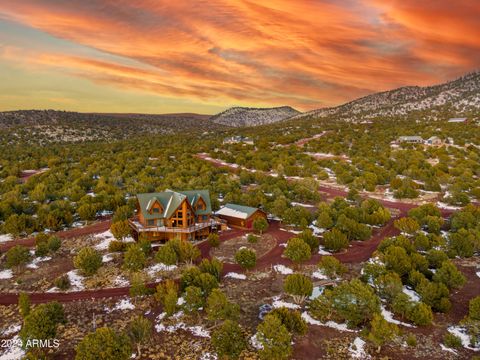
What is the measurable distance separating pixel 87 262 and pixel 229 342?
1965 centimetres

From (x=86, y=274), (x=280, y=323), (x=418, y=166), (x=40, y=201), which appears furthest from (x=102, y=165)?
(x=418, y=166)

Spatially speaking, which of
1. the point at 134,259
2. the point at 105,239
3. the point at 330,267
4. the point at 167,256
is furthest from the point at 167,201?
the point at 330,267

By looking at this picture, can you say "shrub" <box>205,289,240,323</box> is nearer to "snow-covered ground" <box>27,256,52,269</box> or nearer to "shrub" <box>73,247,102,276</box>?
"shrub" <box>73,247,102,276</box>

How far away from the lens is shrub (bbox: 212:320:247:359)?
24016 millimetres

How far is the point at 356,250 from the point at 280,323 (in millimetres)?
23233

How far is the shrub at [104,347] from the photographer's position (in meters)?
22.2

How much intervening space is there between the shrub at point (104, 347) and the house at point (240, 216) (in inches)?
1181

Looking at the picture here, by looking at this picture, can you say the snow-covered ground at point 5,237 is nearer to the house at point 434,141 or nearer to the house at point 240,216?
the house at point 240,216

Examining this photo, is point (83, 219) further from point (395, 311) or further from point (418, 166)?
point (418, 166)

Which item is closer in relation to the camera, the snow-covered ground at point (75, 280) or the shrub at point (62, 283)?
the shrub at point (62, 283)

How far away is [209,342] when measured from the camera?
26438mm

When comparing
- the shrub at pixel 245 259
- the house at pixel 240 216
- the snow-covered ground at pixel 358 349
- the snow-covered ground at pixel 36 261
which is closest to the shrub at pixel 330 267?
the shrub at pixel 245 259

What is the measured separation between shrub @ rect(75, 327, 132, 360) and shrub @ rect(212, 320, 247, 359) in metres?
6.22

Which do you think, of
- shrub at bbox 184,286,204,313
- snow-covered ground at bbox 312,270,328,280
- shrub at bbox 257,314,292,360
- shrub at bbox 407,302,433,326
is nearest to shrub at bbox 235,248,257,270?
snow-covered ground at bbox 312,270,328,280
